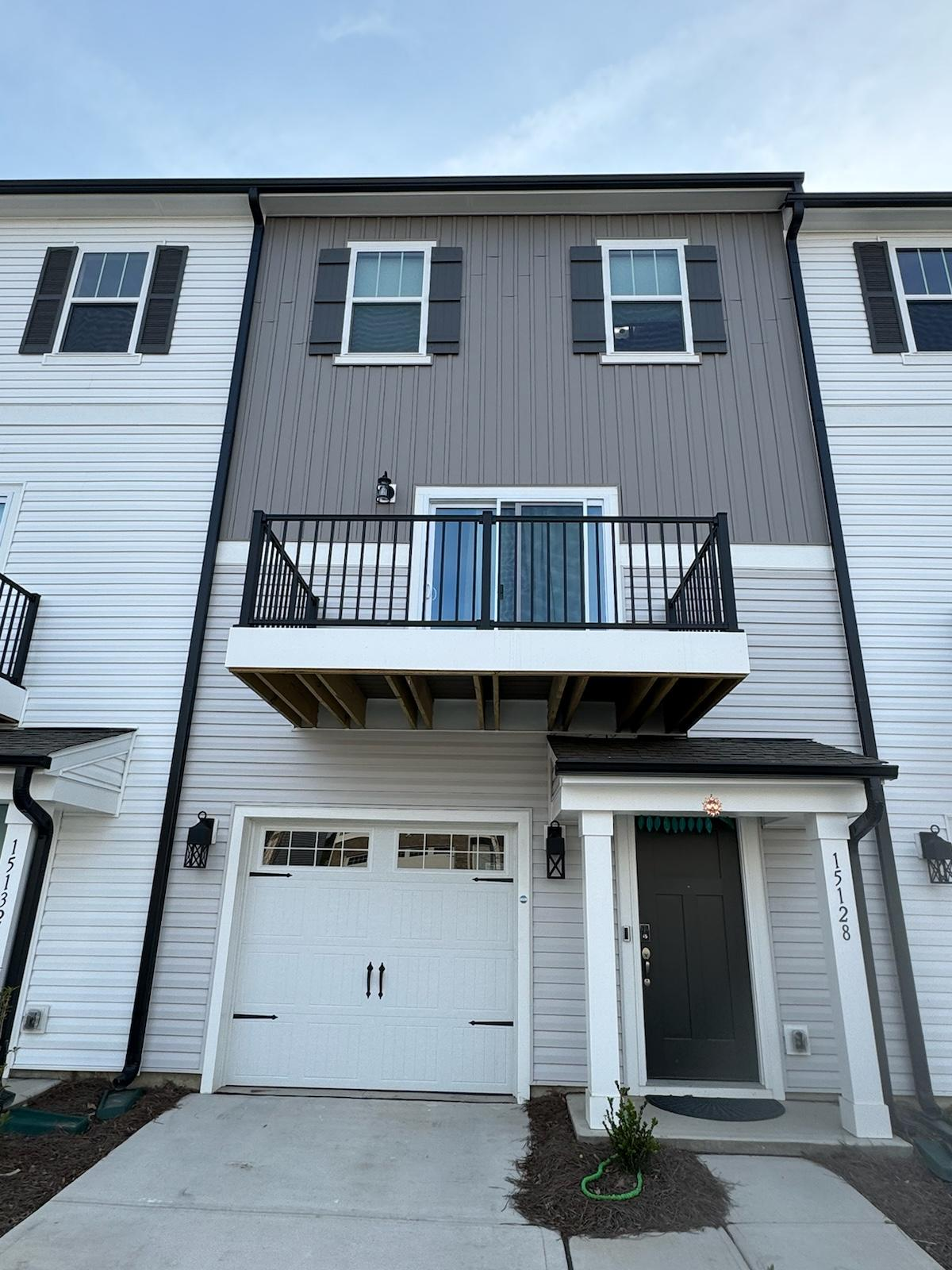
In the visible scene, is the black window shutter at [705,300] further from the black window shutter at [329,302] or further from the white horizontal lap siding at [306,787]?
the white horizontal lap siding at [306,787]

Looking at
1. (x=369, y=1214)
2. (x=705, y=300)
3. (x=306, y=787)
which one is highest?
(x=705, y=300)

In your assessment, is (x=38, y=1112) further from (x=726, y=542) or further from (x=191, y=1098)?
(x=726, y=542)

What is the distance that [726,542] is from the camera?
198 inches

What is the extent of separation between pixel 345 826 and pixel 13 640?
353cm

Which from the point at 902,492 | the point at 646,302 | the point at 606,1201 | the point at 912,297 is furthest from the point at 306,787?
the point at 912,297

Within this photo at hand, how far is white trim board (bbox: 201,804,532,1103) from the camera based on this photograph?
533cm

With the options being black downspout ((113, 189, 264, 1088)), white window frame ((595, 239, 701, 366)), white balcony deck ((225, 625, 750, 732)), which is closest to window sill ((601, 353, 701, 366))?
white window frame ((595, 239, 701, 366))

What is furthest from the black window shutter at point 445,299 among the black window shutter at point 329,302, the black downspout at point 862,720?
the black downspout at point 862,720

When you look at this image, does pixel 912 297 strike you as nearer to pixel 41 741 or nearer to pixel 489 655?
pixel 489 655

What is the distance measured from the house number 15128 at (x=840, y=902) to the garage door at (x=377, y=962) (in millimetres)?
2482

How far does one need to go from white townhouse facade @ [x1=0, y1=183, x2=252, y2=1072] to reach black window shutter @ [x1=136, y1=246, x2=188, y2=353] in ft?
0.06

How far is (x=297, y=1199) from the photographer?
12.1ft

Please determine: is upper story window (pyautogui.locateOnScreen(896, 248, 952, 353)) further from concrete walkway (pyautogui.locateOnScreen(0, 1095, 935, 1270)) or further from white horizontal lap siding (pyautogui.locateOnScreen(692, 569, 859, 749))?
concrete walkway (pyautogui.locateOnScreen(0, 1095, 935, 1270))

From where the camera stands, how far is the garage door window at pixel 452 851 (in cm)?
587
